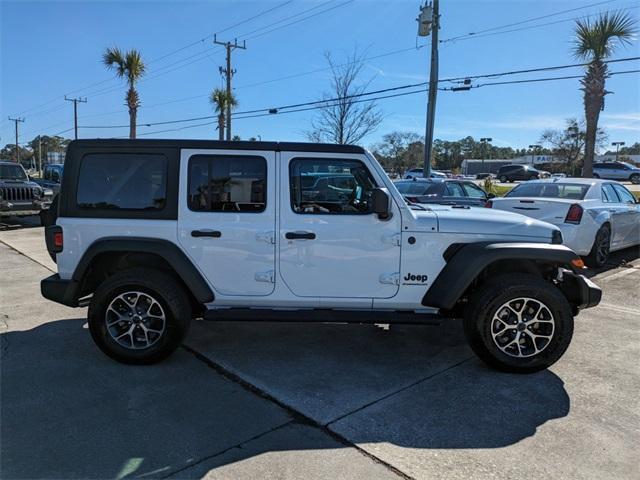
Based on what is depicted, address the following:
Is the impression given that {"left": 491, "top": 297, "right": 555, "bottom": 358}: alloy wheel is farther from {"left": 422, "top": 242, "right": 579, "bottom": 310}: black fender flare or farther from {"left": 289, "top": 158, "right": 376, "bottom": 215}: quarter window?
{"left": 289, "top": 158, "right": 376, "bottom": 215}: quarter window

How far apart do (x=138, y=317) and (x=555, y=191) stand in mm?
7273

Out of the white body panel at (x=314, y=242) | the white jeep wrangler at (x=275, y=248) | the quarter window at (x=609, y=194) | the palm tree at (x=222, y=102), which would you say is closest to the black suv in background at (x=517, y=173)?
the palm tree at (x=222, y=102)

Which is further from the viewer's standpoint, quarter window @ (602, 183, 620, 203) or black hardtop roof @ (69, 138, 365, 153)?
quarter window @ (602, 183, 620, 203)

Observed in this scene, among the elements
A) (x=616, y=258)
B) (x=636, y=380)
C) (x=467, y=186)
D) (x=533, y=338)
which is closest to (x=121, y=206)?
(x=533, y=338)

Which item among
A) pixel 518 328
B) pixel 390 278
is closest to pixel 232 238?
pixel 390 278

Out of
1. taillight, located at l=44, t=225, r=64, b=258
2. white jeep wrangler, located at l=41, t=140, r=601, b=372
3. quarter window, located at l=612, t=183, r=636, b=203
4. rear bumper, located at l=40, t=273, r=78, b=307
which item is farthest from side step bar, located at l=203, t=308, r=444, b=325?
quarter window, located at l=612, t=183, r=636, b=203

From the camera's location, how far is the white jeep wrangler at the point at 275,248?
4.00 m

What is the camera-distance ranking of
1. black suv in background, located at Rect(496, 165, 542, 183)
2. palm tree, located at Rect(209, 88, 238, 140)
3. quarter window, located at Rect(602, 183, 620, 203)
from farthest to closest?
black suv in background, located at Rect(496, 165, 542, 183) < palm tree, located at Rect(209, 88, 238, 140) < quarter window, located at Rect(602, 183, 620, 203)

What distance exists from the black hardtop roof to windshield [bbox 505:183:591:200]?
5631 millimetres

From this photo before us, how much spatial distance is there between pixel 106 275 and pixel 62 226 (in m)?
0.59

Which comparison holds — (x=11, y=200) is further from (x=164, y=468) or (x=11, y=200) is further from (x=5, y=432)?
(x=164, y=468)

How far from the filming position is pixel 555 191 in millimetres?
8430

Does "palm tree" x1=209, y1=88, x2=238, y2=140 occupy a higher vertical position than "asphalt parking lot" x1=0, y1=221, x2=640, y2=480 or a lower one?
higher

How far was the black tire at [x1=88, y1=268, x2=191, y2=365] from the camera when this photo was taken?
4.01 metres
